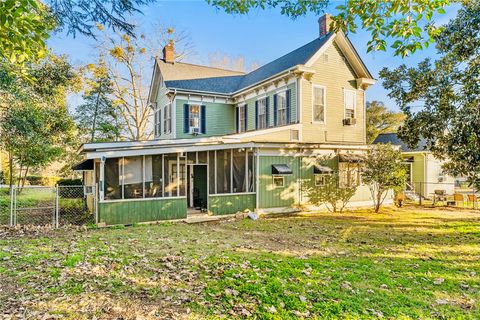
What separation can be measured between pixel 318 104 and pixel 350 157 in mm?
3173

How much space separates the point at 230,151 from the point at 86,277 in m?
9.11

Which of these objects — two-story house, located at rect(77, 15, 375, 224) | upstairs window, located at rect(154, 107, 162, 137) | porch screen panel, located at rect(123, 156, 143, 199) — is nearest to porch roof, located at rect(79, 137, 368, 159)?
two-story house, located at rect(77, 15, 375, 224)

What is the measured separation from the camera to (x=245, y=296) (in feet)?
14.1

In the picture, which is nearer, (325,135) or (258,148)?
(258,148)

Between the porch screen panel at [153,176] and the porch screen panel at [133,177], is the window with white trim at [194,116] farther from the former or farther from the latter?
the porch screen panel at [133,177]

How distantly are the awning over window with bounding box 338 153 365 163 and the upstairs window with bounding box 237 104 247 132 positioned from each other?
606 cm

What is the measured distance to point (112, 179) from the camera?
424 inches

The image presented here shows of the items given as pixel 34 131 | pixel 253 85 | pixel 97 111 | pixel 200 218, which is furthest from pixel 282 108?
pixel 97 111

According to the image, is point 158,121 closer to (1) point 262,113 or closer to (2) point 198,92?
(2) point 198,92

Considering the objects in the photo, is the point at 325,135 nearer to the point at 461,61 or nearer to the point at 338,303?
the point at 461,61

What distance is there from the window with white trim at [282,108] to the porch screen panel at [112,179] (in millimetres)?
8323

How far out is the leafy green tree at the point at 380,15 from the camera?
4.61 metres

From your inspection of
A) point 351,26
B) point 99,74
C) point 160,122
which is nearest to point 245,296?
point 351,26

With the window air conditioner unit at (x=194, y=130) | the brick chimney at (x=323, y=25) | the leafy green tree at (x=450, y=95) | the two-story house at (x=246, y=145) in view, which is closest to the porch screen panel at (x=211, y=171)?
the two-story house at (x=246, y=145)
